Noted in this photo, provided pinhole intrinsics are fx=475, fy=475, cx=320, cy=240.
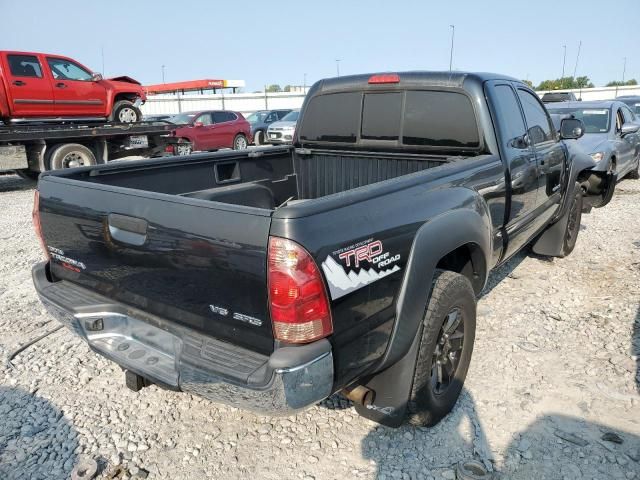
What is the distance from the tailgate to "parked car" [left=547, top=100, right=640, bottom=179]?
704 centimetres

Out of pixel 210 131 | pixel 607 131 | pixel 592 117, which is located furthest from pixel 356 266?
pixel 210 131

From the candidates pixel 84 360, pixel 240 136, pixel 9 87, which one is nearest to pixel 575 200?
pixel 84 360

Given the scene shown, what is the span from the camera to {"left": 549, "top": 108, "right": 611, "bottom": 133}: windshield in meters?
8.29

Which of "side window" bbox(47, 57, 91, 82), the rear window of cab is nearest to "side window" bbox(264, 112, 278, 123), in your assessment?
"side window" bbox(47, 57, 91, 82)

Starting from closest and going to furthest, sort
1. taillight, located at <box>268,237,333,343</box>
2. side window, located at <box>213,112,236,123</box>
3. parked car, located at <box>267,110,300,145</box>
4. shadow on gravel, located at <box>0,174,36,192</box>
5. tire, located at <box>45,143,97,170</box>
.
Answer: taillight, located at <box>268,237,333,343</box> < tire, located at <box>45,143,97,170</box> < shadow on gravel, located at <box>0,174,36,192</box> < side window, located at <box>213,112,236,123</box> < parked car, located at <box>267,110,300,145</box>

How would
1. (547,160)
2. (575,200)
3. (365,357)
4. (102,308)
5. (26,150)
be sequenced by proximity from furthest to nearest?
1. (26,150)
2. (575,200)
3. (547,160)
4. (102,308)
5. (365,357)

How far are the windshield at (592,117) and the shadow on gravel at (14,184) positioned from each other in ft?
38.3

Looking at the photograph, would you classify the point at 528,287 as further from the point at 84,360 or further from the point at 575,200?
the point at 84,360

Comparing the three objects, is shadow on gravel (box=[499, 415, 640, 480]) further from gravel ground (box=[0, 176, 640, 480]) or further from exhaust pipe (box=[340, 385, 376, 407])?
exhaust pipe (box=[340, 385, 376, 407])

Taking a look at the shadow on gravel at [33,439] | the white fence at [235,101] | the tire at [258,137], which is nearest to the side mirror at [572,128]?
the shadow on gravel at [33,439]

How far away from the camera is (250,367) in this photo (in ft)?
6.19

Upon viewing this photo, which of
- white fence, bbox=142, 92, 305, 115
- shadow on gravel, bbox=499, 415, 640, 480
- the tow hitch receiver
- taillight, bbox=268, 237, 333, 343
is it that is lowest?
shadow on gravel, bbox=499, 415, 640, 480

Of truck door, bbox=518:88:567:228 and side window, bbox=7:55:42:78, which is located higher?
side window, bbox=7:55:42:78

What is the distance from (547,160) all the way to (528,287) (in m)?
1.27
